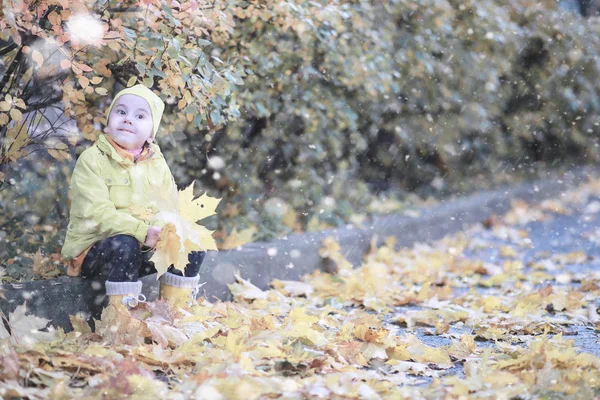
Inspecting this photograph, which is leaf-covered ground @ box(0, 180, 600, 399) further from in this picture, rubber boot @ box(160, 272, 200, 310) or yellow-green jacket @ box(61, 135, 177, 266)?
yellow-green jacket @ box(61, 135, 177, 266)

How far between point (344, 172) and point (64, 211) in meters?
3.27

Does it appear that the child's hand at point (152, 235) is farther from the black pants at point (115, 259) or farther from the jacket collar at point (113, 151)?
the jacket collar at point (113, 151)

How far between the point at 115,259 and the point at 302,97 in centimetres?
271

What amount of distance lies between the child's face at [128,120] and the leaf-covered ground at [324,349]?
0.72 metres

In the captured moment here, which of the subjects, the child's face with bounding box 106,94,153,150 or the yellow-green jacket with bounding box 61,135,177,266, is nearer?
the yellow-green jacket with bounding box 61,135,177,266

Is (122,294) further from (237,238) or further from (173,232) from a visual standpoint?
(237,238)

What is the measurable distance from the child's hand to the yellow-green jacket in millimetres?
28

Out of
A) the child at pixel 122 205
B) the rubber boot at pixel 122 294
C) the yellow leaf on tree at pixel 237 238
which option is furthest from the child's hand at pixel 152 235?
the yellow leaf on tree at pixel 237 238

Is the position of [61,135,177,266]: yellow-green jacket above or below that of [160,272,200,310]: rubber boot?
above

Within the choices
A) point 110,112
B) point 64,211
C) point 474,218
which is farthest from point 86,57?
point 474,218

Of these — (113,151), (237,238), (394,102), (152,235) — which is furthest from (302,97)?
(152,235)

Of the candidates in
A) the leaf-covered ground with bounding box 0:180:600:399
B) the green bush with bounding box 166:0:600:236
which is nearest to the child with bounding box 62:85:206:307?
the leaf-covered ground with bounding box 0:180:600:399

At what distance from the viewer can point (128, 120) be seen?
3.40 metres

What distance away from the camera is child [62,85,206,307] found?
3277mm
